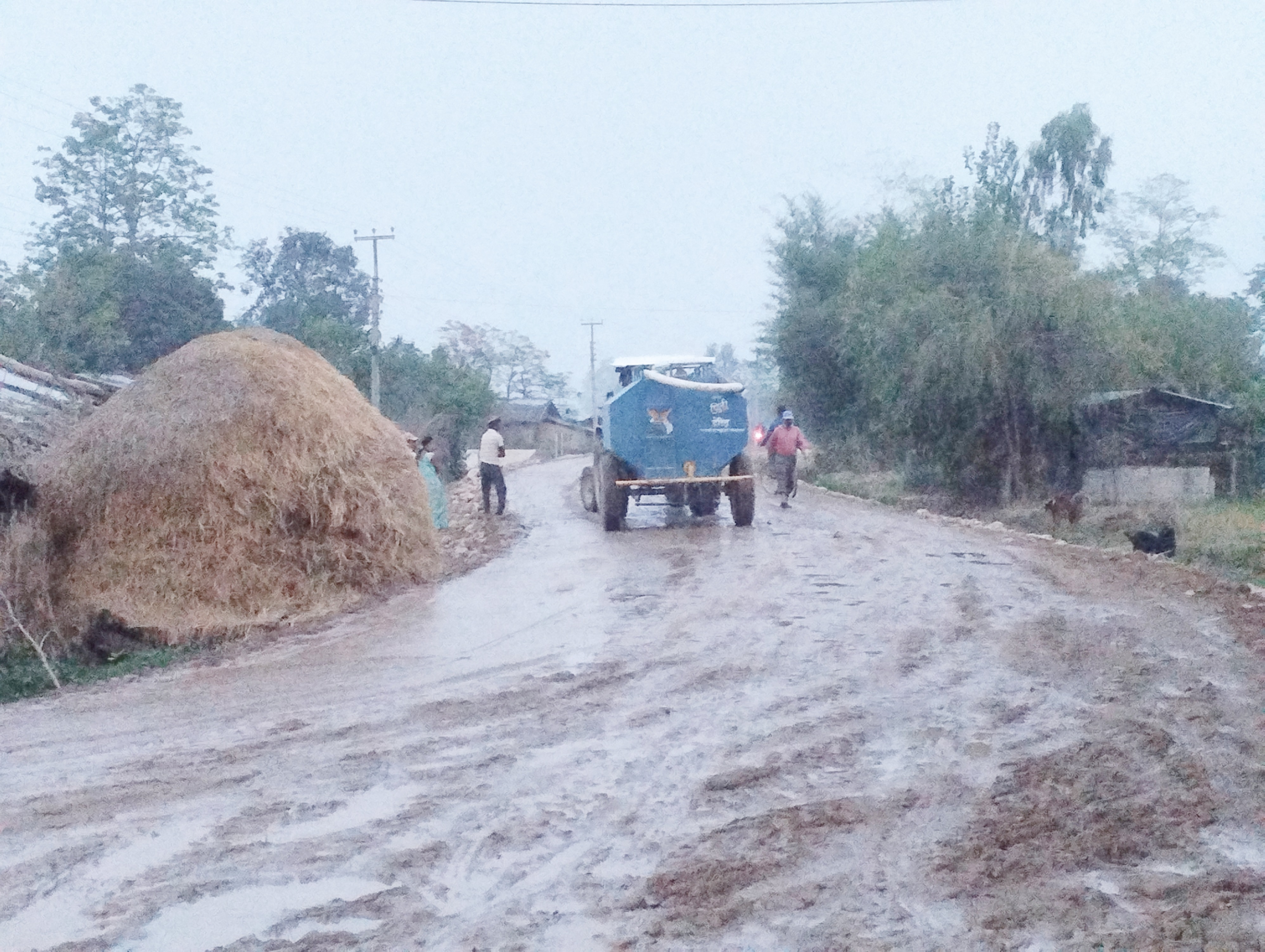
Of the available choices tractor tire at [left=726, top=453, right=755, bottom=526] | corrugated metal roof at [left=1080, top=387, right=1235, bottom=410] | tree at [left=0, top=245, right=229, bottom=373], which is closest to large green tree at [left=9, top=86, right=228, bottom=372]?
tree at [left=0, top=245, right=229, bottom=373]

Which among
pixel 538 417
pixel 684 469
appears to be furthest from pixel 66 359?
pixel 538 417

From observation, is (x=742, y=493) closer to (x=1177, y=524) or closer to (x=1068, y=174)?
(x=1177, y=524)

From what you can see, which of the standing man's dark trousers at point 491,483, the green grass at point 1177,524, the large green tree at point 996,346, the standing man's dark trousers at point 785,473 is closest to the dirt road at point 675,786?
the green grass at point 1177,524

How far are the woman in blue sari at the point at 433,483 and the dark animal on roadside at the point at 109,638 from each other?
16.3ft

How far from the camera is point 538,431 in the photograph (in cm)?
6172

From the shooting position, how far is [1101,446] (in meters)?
25.1

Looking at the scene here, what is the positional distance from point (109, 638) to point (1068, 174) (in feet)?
123

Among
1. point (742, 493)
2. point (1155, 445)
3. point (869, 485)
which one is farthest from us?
point (869, 485)

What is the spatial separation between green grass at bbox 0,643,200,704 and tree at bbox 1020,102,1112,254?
3515cm

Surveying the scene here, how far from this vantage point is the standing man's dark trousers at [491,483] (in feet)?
63.4

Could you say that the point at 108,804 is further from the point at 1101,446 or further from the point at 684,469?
the point at 1101,446

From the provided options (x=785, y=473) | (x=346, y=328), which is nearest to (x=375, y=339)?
(x=346, y=328)

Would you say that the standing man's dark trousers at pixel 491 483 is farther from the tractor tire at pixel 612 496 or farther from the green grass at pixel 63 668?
the green grass at pixel 63 668

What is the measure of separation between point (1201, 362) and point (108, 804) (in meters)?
29.1
